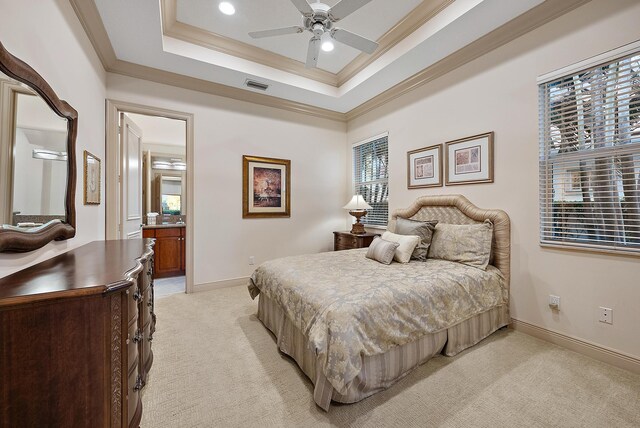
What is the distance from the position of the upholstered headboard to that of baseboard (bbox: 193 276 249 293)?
236cm

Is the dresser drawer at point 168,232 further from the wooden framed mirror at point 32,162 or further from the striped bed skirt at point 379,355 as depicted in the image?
the striped bed skirt at point 379,355

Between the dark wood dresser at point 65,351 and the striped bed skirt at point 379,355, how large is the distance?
96 cm

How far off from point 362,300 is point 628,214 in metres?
2.12

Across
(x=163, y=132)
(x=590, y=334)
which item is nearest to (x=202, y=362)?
(x=590, y=334)

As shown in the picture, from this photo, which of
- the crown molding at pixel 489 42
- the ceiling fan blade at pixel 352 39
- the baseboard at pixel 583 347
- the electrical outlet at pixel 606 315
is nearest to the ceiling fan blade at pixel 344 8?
the ceiling fan blade at pixel 352 39

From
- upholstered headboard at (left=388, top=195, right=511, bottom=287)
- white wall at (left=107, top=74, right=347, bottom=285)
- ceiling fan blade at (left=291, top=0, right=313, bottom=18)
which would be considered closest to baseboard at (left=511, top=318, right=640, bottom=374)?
upholstered headboard at (left=388, top=195, right=511, bottom=287)

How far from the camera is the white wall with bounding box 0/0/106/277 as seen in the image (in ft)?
4.42

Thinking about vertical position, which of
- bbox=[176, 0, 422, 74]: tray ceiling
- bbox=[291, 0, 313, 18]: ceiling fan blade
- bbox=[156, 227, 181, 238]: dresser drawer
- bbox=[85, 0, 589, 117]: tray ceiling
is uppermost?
bbox=[176, 0, 422, 74]: tray ceiling

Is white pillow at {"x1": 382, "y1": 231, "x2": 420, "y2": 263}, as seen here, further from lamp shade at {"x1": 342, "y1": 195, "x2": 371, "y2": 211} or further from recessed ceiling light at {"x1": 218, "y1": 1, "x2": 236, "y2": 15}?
recessed ceiling light at {"x1": 218, "y1": 1, "x2": 236, "y2": 15}

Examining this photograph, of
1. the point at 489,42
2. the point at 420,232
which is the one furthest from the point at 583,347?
the point at 489,42

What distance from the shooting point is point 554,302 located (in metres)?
2.30

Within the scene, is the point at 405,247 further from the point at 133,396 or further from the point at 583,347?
the point at 133,396

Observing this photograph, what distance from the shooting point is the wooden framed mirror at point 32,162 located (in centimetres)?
119

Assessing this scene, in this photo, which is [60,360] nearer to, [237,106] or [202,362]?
[202,362]
